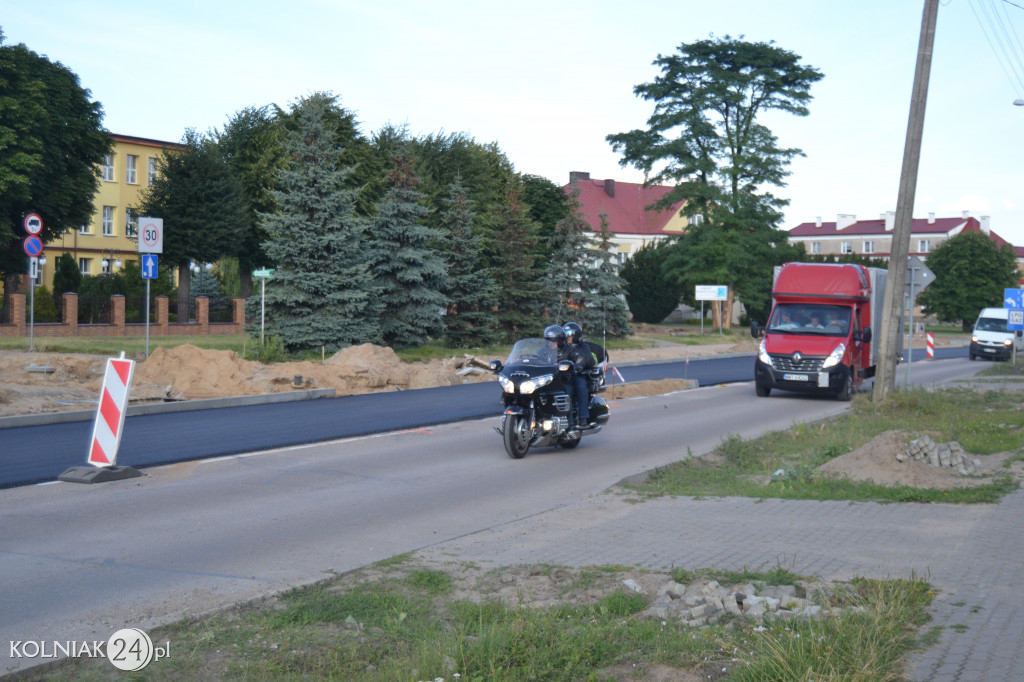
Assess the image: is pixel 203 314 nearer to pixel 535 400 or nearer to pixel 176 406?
pixel 176 406

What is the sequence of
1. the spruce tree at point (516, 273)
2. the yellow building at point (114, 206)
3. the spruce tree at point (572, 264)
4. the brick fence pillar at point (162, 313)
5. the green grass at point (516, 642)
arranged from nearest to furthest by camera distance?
the green grass at point (516, 642) < the brick fence pillar at point (162, 313) < the spruce tree at point (516, 273) < the spruce tree at point (572, 264) < the yellow building at point (114, 206)

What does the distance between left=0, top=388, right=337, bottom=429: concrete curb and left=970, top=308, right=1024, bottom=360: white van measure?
33687 mm

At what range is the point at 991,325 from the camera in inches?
1793

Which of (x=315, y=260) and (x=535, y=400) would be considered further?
(x=315, y=260)

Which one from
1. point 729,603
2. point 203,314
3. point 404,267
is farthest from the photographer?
point 203,314

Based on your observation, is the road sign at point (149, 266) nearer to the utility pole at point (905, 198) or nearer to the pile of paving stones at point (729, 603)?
the utility pole at point (905, 198)

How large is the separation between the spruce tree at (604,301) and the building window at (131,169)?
35.0 metres

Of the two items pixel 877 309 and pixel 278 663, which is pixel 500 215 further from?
pixel 278 663

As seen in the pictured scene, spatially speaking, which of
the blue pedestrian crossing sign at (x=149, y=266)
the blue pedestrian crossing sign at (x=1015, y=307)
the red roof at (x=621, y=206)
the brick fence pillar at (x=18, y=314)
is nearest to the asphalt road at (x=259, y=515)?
the blue pedestrian crossing sign at (x=149, y=266)

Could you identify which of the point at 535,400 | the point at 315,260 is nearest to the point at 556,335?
the point at 535,400

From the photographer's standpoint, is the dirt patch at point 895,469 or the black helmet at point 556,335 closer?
the dirt patch at point 895,469

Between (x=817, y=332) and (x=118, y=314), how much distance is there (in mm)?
28978

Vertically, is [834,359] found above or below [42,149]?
below

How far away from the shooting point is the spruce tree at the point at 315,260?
3181 centimetres
